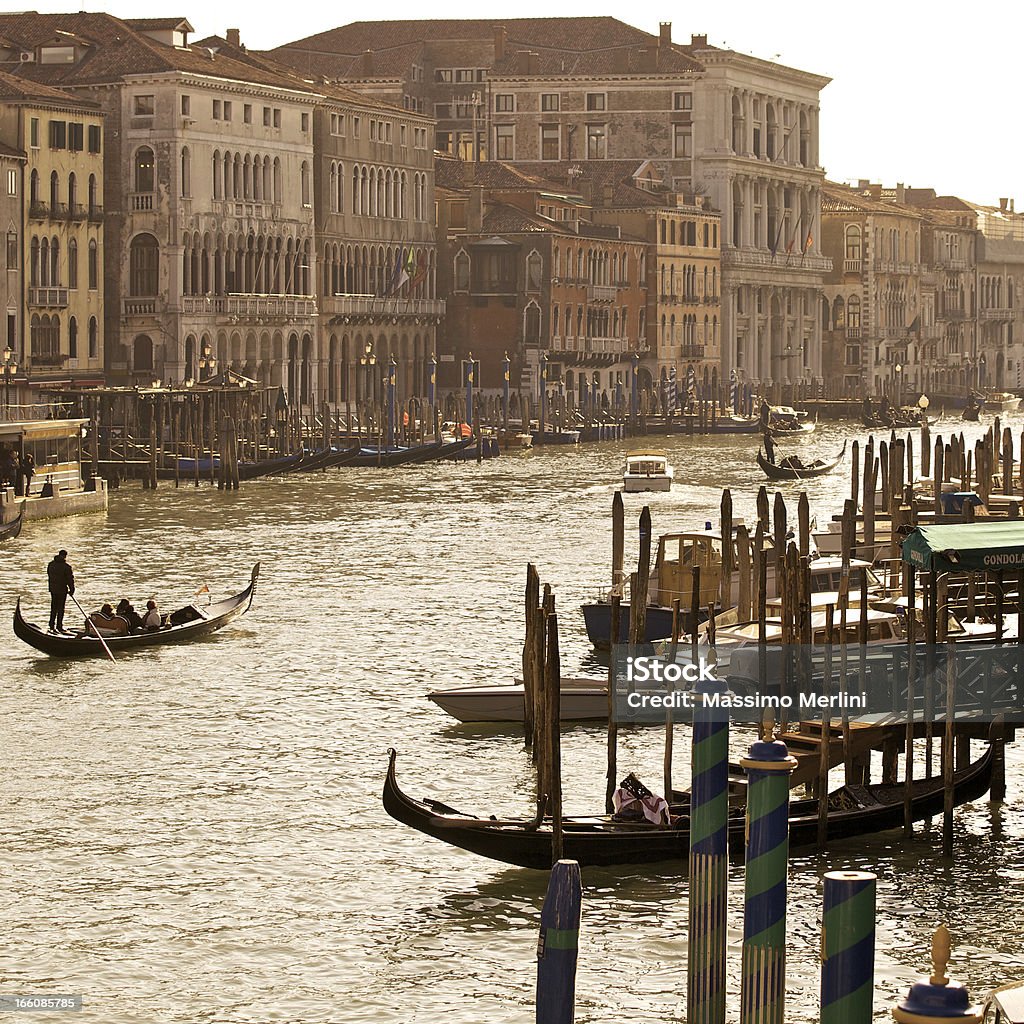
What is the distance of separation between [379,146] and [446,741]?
43.6 metres

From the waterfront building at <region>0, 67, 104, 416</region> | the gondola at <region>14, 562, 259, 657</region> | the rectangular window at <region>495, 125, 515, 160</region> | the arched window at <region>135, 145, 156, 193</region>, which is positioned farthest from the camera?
the rectangular window at <region>495, 125, 515, 160</region>

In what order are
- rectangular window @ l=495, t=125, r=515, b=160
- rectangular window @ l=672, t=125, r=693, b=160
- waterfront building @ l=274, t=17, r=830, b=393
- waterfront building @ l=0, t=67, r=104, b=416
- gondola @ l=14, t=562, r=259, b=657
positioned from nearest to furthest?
gondola @ l=14, t=562, r=259, b=657
waterfront building @ l=0, t=67, r=104, b=416
waterfront building @ l=274, t=17, r=830, b=393
rectangular window @ l=672, t=125, r=693, b=160
rectangular window @ l=495, t=125, r=515, b=160

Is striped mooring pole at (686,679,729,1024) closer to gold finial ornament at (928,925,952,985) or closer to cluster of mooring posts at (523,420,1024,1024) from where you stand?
cluster of mooring posts at (523,420,1024,1024)

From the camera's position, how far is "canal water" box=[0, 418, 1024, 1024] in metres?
11.6

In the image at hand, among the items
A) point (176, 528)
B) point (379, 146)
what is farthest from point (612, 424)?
point (176, 528)

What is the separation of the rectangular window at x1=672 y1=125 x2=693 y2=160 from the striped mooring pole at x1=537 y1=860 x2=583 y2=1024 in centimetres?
6550

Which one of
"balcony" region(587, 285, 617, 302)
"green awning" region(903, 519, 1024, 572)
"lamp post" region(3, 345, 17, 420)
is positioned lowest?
"green awning" region(903, 519, 1024, 572)

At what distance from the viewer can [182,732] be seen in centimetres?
1745

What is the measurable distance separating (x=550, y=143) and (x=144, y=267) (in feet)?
78.8

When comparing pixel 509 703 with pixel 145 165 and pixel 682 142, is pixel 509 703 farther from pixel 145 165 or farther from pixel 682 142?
pixel 682 142

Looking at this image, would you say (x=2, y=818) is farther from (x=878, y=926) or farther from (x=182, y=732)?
(x=878, y=926)

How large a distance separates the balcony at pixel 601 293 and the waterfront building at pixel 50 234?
667 inches

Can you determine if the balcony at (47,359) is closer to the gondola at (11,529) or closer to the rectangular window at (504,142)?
the gondola at (11,529)

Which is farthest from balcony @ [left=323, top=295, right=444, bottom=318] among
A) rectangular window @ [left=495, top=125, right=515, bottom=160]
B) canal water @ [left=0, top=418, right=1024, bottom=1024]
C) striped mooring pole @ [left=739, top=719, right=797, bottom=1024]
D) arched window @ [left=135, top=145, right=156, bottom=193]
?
striped mooring pole @ [left=739, top=719, right=797, bottom=1024]
